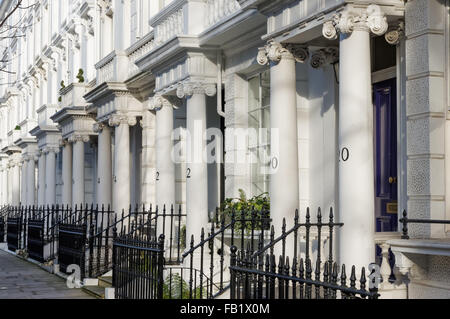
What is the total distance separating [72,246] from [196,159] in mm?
4045

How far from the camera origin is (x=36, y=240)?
70.8ft

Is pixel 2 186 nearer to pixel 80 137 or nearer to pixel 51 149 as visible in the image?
pixel 51 149

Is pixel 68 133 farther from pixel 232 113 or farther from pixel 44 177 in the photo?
pixel 232 113

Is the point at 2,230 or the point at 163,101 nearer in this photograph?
the point at 163,101

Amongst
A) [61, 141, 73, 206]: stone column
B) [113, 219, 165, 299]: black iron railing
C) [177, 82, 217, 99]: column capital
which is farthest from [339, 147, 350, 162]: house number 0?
[61, 141, 73, 206]: stone column

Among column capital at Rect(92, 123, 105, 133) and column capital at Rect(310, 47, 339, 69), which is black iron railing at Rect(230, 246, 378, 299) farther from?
column capital at Rect(92, 123, 105, 133)

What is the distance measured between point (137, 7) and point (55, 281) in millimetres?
7253

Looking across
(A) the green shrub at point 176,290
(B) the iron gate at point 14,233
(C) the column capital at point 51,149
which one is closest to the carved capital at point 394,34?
(A) the green shrub at point 176,290

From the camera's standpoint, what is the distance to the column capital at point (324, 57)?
453 inches

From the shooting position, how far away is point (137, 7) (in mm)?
19500

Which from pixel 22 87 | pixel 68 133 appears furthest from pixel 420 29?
pixel 22 87

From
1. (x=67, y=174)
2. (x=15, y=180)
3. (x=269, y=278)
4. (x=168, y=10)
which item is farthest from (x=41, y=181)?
(x=269, y=278)

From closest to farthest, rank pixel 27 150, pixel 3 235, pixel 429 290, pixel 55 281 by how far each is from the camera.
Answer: pixel 429 290
pixel 55 281
pixel 3 235
pixel 27 150

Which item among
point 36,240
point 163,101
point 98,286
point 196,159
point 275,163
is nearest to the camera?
point 275,163
